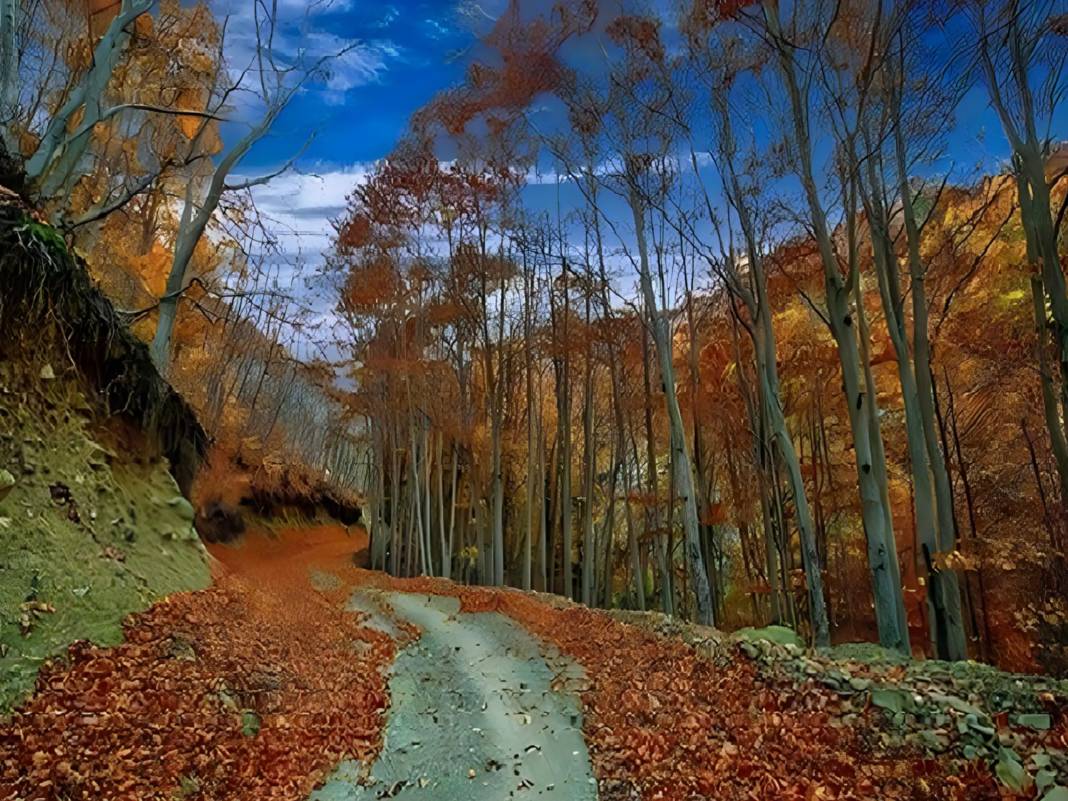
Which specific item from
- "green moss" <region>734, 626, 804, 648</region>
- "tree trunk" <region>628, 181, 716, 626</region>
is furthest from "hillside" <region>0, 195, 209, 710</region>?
"tree trunk" <region>628, 181, 716, 626</region>

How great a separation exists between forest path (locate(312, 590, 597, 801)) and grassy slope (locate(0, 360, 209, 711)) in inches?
82.1

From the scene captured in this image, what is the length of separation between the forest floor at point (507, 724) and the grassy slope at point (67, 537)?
23cm

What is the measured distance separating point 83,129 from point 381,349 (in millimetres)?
9491

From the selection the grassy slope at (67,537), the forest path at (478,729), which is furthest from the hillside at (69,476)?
the forest path at (478,729)

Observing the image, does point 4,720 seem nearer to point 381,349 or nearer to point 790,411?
point 381,349

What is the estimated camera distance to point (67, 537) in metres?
4.77

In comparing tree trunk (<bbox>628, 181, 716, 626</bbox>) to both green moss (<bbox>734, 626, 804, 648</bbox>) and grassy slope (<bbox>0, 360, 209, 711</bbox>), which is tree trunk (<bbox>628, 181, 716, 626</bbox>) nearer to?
green moss (<bbox>734, 626, 804, 648</bbox>)

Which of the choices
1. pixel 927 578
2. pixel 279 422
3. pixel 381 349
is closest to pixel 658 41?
pixel 927 578

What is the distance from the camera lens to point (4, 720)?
9.71ft

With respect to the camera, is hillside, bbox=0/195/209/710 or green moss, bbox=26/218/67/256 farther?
green moss, bbox=26/218/67/256

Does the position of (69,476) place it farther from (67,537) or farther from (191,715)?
(191,715)

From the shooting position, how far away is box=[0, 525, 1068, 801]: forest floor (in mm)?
3096

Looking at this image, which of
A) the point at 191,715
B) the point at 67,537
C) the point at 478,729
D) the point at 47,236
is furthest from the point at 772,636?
the point at 47,236

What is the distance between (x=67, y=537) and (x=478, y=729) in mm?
3721
